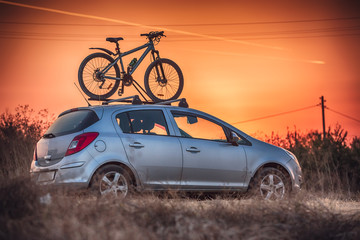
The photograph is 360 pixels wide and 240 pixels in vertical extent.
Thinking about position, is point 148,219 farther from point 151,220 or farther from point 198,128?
point 198,128

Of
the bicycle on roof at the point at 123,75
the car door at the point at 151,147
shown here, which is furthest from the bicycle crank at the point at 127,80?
the car door at the point at 151,147

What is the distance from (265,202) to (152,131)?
2.38 meters

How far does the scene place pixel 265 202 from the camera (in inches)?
329

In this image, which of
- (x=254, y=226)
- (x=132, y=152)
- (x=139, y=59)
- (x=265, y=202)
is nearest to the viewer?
(x=254, y=226)

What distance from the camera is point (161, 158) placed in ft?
31.2

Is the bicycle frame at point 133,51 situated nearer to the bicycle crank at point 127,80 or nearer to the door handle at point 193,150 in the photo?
the bicycle crank at point 127,80

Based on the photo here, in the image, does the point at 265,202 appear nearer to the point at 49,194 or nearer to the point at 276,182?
the point at 276,182

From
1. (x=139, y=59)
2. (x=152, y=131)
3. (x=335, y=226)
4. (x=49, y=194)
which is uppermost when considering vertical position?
(x=139, y=59)

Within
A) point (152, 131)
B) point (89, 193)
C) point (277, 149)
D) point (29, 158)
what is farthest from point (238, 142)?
point (29, 158)

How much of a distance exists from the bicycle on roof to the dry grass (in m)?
4.14

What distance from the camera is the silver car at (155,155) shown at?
29.3 feet

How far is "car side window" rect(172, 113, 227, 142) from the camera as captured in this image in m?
10.0

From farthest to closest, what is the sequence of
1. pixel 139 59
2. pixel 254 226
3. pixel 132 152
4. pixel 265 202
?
1. pixel 139 59
2. pixel 132 152
3. pixel 265 202
4. pixel 254 226

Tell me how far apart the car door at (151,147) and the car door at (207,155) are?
0.68 ft
